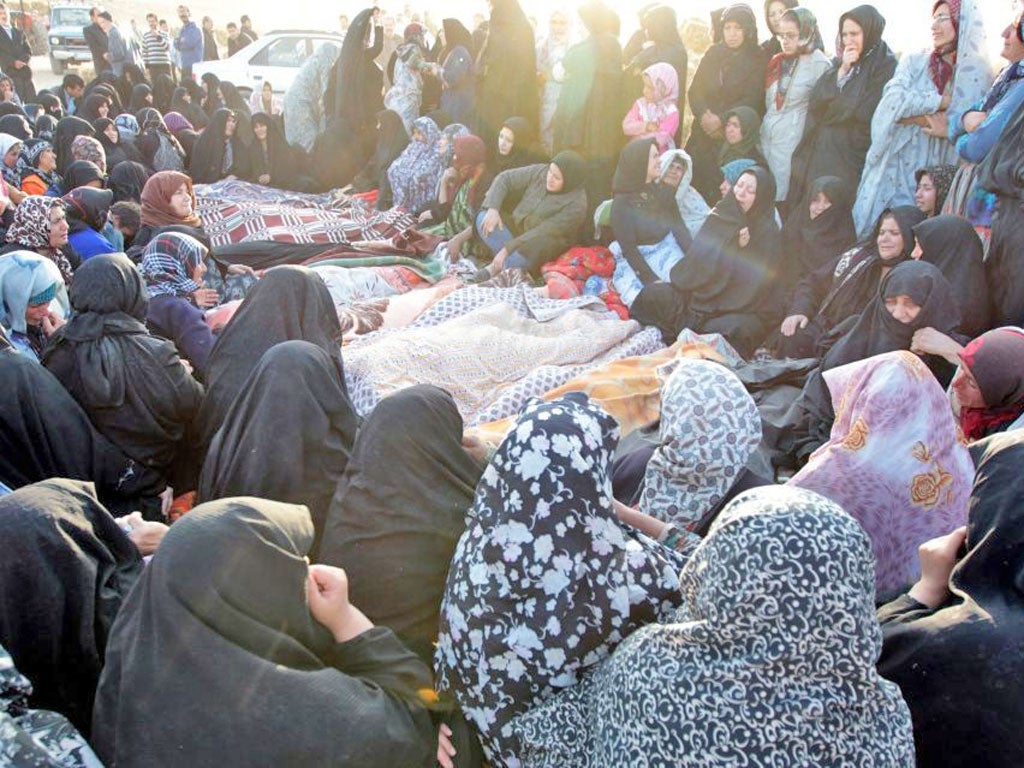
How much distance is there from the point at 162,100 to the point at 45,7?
18.2 metres

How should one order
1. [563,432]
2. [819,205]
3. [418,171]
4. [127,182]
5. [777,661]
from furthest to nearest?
[418,171]
[127,182]
[819,205]
[563,432]
[777,661]

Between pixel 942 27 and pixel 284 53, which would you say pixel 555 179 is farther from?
pixel 284 53

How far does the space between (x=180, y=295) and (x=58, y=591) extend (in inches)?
116

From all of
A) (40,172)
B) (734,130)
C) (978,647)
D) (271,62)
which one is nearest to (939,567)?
(978,647)

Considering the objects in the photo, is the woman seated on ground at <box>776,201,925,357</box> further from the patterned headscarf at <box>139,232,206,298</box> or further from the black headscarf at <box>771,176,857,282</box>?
the patterned headscarf at <box>139,232,206,298</box>

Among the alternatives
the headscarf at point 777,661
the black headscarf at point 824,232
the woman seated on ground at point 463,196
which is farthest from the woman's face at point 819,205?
the headscarf at point 777,661

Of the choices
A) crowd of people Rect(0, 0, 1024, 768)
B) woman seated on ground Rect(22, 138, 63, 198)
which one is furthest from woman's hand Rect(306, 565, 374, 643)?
woman seated on ground Rect(22, 138, 63, 198)

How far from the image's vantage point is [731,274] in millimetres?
4625

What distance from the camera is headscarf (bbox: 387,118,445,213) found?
705cm

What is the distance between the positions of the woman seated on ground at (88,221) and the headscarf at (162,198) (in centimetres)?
22

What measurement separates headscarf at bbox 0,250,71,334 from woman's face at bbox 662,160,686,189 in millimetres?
3363

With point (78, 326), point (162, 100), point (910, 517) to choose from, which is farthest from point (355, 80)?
point (910, 517)

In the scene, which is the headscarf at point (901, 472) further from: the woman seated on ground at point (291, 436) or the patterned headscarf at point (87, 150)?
the patterned headscarf at point (87, 150)

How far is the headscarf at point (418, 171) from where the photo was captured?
705 centimetres
